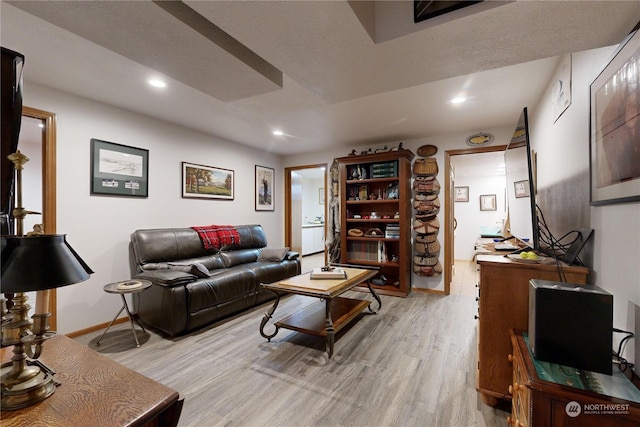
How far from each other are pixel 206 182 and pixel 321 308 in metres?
2.51

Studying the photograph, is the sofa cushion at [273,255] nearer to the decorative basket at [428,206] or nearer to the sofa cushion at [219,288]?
the sofa cushion at [219,288]

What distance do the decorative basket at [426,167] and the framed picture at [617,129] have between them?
2626 mm

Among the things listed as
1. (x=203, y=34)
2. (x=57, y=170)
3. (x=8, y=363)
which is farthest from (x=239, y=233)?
(x=8, y=363)

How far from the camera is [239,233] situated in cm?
416

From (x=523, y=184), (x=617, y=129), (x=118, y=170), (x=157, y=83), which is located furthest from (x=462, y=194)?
(x=118, y=170)

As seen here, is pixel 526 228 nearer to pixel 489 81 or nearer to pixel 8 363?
pixel 489 81

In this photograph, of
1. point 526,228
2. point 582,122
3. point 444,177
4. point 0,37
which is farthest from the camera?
point 444,177

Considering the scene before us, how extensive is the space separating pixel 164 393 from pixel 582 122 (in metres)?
2.41

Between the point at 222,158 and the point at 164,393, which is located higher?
the point at 222,158

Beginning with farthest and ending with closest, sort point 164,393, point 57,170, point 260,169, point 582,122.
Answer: point 260,169
point 57,170
point 582,122
point 164,393

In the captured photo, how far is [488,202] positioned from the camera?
6.96 meters

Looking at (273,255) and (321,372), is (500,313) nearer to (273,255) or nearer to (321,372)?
(321,372)

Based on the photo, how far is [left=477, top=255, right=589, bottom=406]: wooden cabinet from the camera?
1.55m

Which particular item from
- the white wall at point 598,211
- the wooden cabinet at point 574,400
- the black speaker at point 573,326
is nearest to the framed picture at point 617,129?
the white wall at point 598,211
